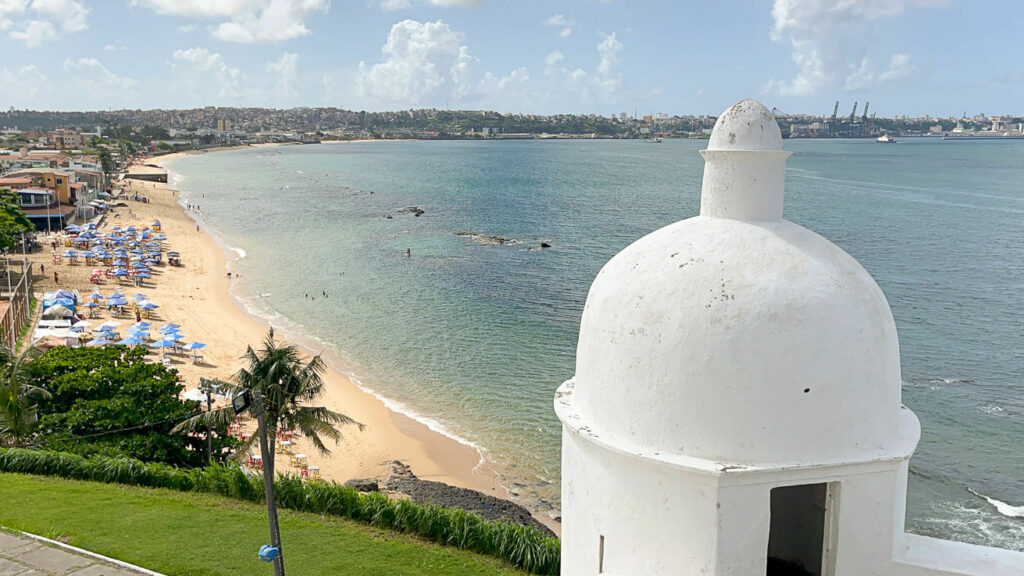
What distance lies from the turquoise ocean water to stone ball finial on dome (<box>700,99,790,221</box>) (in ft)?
56.7

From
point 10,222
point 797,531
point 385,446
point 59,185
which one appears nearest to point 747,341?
point 797,531

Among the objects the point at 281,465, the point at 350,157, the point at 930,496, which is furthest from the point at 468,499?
the point at 350,157

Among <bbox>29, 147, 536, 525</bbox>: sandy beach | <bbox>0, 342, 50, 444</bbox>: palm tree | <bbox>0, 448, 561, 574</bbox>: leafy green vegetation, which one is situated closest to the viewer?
<bbox>0, 448, 561, 574</bbox>: leafy green vegetation

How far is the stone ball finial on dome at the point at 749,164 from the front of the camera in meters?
7.38

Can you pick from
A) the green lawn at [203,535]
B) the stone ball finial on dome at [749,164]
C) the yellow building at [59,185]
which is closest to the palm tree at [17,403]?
the green lawn at [203,535]

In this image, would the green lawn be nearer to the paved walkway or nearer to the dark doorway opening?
the paved walkway

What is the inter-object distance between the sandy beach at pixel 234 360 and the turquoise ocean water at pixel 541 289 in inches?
41.2

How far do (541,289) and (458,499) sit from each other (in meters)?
26.9

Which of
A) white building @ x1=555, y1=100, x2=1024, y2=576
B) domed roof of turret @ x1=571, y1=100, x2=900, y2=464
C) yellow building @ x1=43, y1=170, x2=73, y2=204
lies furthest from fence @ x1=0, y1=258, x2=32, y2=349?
domed roof of turret @ x1=571, y1=100, x2=900, y2=464

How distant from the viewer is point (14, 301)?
34.6m

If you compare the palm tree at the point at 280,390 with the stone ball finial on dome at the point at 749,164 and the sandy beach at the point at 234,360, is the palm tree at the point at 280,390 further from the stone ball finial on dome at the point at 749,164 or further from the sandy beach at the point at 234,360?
the stone ball finial on dome at the point at 749,164

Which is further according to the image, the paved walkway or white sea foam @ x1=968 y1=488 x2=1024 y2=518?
white sea foam @ x1=968 y1=488 x2=1024 y2=518

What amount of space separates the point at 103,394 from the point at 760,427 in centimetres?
1835

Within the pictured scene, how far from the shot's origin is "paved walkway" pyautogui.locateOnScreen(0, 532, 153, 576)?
44.4ft
